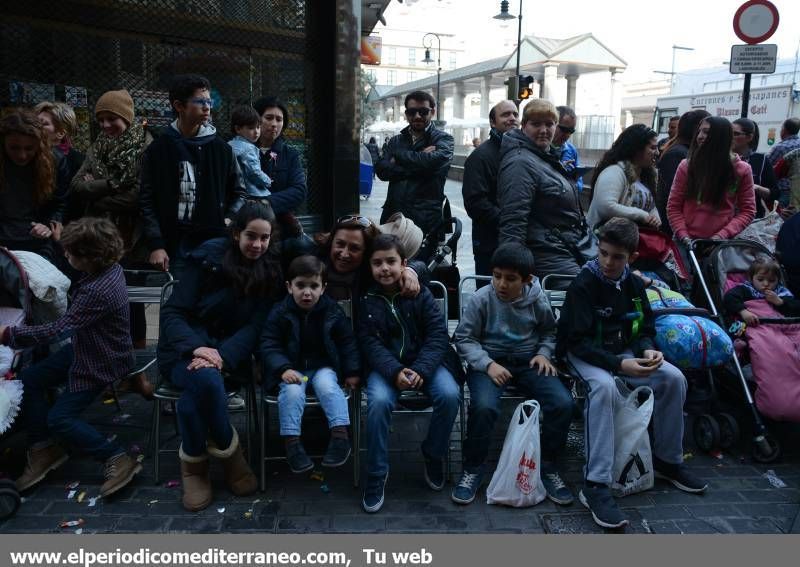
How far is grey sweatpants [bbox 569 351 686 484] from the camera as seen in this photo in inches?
143

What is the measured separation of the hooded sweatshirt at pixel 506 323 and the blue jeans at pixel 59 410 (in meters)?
2.08

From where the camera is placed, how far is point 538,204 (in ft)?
15.2

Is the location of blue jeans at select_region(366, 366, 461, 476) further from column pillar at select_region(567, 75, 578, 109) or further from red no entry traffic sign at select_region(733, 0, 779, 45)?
column pillar at select_region(567, 75, 578, 109)

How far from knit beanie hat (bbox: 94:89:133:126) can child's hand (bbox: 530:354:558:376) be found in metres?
3.23

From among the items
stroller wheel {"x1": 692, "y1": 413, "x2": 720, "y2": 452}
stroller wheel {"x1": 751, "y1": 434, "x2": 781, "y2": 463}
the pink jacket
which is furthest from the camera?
the pink jacket

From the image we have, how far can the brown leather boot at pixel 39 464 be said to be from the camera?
377 centimetres

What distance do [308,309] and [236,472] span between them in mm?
978

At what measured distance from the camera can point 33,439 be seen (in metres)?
3.87

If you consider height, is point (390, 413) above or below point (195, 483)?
above

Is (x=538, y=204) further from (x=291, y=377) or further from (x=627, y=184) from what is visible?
(x=291, y=377)

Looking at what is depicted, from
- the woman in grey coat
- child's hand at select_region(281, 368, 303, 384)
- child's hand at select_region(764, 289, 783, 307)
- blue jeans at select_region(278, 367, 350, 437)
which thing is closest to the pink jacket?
child's hand at select_region(764, 289, 783, 307)

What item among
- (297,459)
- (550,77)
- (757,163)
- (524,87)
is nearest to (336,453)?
(297,459)

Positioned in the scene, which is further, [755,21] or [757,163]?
[755,21]

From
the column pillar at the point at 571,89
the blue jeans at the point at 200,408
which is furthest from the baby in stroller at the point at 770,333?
the column pillar at the point at 571,89
